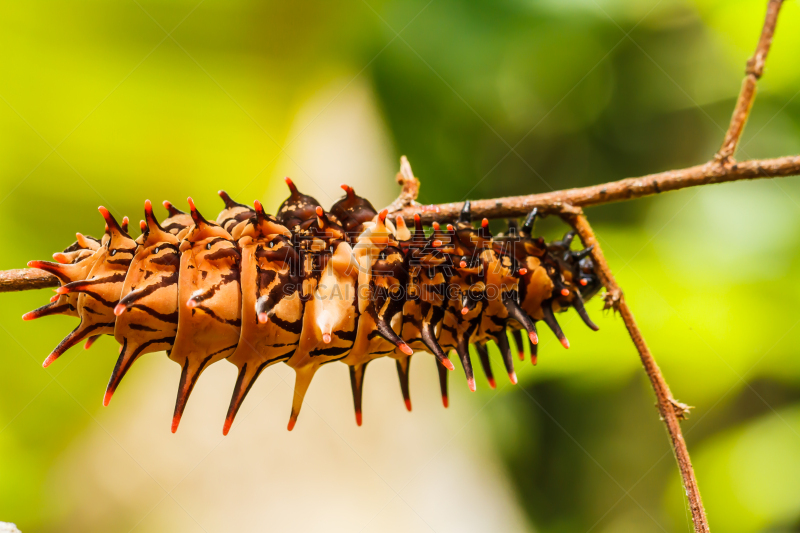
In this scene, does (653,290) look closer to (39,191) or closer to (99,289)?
(99,289)

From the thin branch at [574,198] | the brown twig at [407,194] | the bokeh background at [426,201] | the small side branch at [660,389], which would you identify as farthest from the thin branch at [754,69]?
the bokeh background at [426,201]

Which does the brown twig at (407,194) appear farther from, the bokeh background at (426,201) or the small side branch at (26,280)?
the bokeh background at (426,201)

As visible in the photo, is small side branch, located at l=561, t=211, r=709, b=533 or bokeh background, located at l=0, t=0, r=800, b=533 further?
bokeh background, located at l=0, t=0, r=800, b=533

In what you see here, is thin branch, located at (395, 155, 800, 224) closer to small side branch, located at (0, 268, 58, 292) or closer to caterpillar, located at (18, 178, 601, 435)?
caterpillar, located at (18, 178, 601, 435)

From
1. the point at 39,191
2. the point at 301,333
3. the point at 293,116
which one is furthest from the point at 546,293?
the point at 39,191

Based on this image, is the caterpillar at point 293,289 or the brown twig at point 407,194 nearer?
the caterpillar at point 293,289

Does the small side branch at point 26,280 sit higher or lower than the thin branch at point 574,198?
lower

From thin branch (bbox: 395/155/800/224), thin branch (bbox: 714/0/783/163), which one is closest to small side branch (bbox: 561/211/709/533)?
thin branch (bbox: 395/155/800/224)

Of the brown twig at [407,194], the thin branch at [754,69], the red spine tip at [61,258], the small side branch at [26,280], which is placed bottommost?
the small side branch at [26,280]
